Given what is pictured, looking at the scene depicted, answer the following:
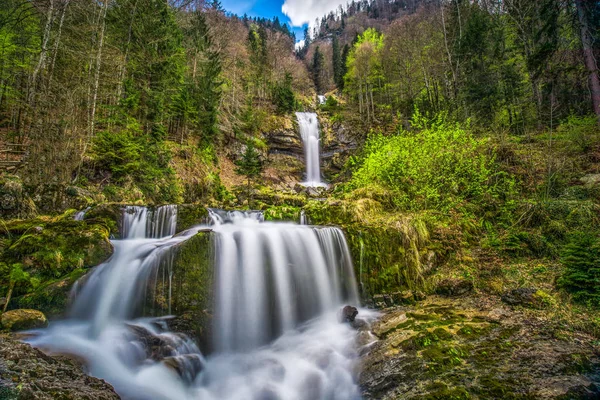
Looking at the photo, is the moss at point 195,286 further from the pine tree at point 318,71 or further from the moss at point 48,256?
the pine tree at point 318,71

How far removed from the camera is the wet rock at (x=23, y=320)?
384 centimetres

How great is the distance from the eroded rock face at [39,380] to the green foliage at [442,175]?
7.71 m

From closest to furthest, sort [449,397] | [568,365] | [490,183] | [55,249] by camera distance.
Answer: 1. [449,397]
2. [568,365]
3. [55,249]
4. [490,183]

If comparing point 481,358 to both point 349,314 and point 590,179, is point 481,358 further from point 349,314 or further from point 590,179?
point 590,179

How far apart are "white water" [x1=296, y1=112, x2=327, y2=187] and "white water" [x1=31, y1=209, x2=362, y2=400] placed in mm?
16295

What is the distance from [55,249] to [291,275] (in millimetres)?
4617

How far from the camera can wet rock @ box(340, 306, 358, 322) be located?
219 inches

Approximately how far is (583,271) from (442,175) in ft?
12.8

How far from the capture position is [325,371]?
4.29 meters

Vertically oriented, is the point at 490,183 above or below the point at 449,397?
above

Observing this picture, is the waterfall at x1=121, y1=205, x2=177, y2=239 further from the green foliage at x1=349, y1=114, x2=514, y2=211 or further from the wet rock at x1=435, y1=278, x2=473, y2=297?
the wet rock at x1=435, y1=278, x2=473, y2=297

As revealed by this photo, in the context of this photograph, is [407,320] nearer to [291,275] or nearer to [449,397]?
[449,397]

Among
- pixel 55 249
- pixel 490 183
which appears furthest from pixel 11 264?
pixel 490 183

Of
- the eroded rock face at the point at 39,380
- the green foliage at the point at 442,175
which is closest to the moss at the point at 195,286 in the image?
the eroded rock face at the point at 39,380
